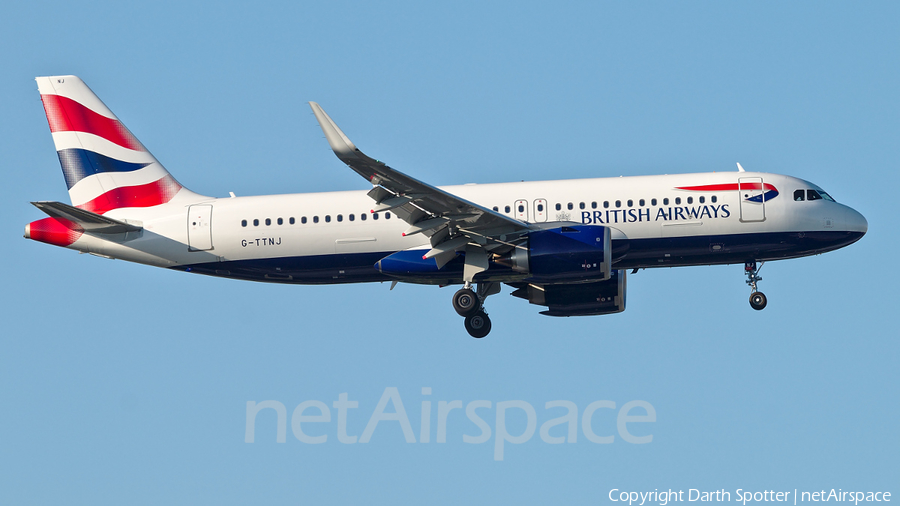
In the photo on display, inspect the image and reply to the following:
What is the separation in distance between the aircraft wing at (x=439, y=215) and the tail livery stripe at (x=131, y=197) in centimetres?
1031

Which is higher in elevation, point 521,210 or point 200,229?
point 521,210

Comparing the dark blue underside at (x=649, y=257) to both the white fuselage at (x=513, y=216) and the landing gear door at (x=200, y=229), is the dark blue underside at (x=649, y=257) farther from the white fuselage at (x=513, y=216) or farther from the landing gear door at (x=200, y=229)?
the landing gear door at (x=200, y=229)

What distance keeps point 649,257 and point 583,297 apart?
5266mm

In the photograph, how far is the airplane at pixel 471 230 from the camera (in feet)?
125

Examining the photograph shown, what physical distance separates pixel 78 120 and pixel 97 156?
1684 mm

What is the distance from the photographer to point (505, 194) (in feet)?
132

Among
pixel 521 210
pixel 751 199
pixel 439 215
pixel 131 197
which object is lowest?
pixel 439 215

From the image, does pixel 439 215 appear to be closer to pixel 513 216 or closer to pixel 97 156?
pixel 513 216

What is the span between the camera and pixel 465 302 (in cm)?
4022

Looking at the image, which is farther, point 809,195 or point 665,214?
point 809,195

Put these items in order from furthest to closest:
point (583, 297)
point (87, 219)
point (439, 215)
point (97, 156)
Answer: point (583, 297) < point (97, 156) < point (87, 219) < point (439, 215)

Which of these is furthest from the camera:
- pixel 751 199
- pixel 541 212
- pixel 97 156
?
pixel 97 156

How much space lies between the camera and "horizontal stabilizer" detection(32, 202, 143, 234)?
38406mm

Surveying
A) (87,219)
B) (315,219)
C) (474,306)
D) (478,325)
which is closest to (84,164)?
(87,219)
